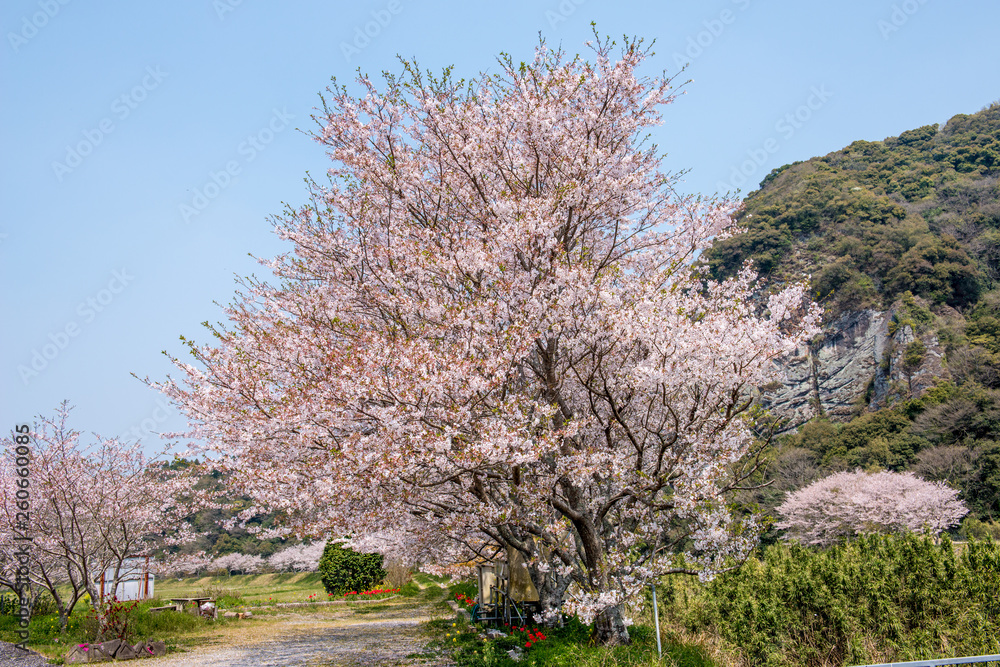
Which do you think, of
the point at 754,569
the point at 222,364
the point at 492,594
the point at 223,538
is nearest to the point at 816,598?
the point at 754,569

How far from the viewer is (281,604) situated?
21.9 metres

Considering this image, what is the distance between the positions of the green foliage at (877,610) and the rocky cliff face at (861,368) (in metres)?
39.3

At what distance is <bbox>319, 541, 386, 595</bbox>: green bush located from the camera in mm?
26188

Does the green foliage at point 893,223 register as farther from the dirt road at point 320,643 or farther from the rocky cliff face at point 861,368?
the dirt road at point 320,643

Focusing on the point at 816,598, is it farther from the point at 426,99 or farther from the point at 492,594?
the point at 426,99

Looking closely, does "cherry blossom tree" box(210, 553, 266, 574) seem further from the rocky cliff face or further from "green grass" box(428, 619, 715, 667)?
the rocky cliff face

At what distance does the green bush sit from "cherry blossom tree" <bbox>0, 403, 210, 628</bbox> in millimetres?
11874

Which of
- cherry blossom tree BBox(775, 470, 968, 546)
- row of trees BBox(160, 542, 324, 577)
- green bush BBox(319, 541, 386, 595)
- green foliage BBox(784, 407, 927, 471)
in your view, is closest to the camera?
green bush BBox(319, 541, 386, 595)

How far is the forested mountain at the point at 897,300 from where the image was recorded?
35.1 m

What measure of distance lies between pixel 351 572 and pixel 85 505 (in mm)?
15458

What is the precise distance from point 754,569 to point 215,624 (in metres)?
13.4

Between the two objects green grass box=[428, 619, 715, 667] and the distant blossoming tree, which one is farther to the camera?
the distant blossoming tree

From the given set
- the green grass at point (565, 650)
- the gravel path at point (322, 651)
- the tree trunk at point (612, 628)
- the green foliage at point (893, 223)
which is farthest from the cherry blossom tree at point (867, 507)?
the green foliage at point (893, 223)

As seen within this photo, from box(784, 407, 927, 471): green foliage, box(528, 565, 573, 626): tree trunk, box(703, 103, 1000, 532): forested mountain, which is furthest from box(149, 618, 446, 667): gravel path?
box(784, 407, 927, 471): green foliage
